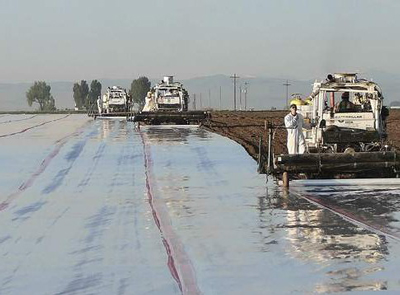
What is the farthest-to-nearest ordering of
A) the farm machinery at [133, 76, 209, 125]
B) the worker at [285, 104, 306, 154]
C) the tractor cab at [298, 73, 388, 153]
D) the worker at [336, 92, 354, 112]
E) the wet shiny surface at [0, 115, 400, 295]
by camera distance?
the farm machinery at [133, 76, 209, 125] < the worker at [336, 92, 354, 112] < the tractor cab at [298, 73, 388, 153] < the worker at [285, 104, 306, 154] < the wet shiny surface at [0, 115, 400, 295]

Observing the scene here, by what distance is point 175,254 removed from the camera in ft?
25.3

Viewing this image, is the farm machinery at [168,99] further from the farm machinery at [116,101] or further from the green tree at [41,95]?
the green tree at [41,95]

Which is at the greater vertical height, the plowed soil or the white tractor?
Result: the white tractor

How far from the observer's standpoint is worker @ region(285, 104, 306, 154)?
1470 centimetres

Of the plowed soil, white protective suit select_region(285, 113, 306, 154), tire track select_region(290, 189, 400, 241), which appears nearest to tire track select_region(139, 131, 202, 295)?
tire track select_region(290, 189, 400, 241)

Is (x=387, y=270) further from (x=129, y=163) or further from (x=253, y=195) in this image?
(x=129, y=163)

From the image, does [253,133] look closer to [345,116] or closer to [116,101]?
[345,116]

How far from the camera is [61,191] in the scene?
1287 cm

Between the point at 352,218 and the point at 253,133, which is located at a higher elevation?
the point at 352,218

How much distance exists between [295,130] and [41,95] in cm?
18385

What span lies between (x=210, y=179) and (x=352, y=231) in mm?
5784

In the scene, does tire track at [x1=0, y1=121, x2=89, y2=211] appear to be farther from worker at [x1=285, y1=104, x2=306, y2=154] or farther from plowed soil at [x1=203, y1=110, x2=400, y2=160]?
worker at [x1=285, y1=104, x2=306, y2=154]

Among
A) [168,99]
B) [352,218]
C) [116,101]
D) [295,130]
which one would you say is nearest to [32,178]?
[295,130]

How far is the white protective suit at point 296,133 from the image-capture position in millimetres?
14703
